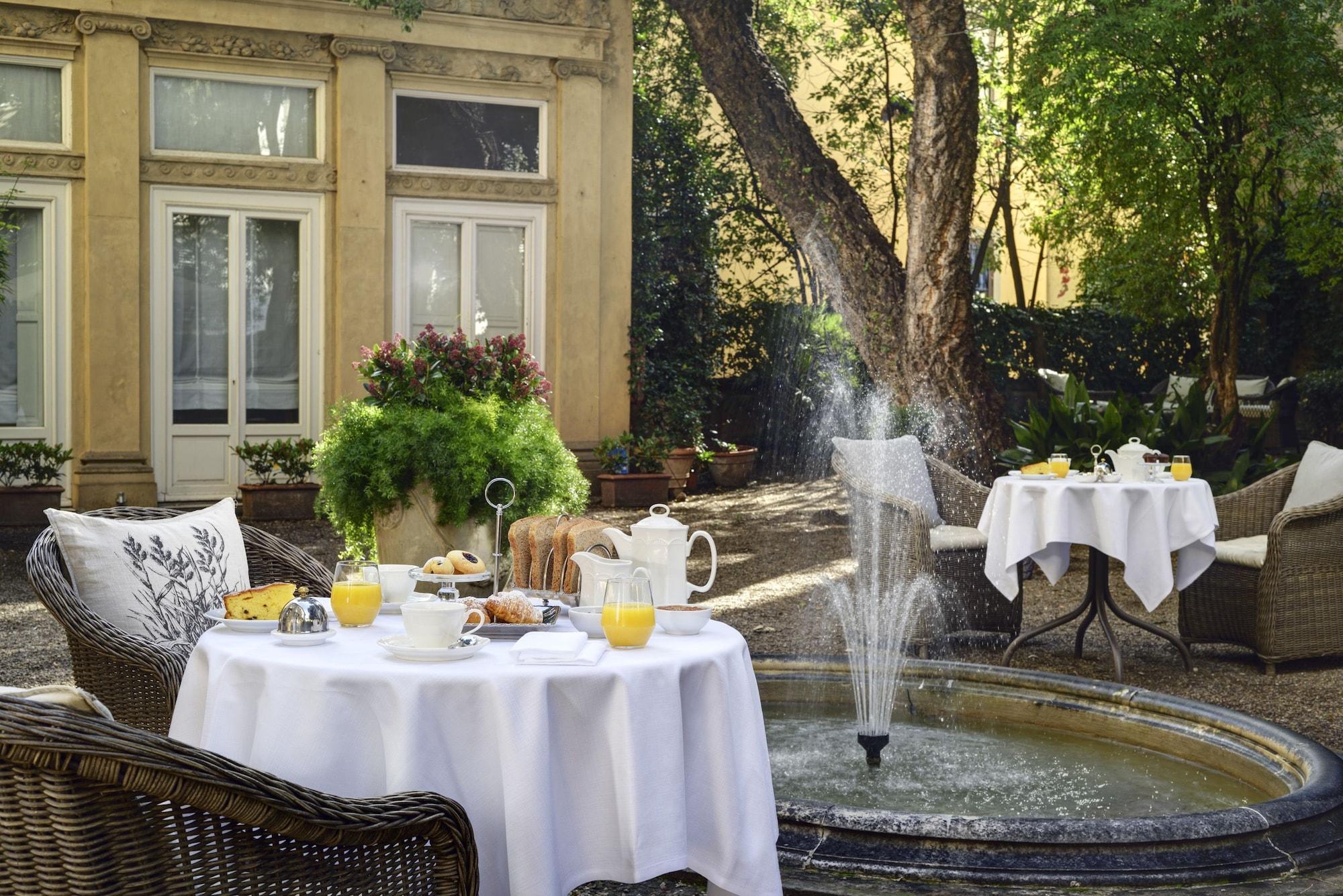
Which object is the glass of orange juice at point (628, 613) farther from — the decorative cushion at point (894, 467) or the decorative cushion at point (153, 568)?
the decorative cushion at point (894, 467)

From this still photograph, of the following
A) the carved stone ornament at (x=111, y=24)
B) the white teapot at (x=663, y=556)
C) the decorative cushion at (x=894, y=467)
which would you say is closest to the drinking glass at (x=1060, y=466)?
the decorative cushion at (x=894, y=467)

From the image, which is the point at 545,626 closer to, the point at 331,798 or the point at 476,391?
the point at 331,798

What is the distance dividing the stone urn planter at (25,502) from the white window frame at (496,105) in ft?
14.2

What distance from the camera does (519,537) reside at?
4879 millimetres

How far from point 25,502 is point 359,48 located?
4984 mm

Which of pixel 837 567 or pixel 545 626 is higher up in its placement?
pixel 545 626

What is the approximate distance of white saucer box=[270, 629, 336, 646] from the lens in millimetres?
2660

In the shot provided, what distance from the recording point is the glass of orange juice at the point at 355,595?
9.41 feet

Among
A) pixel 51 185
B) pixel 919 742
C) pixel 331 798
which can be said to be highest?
pixel 51 185

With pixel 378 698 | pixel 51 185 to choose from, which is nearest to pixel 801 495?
pixel 51 185

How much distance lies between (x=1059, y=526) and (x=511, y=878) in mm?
4156

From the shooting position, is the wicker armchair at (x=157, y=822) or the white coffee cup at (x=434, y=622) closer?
the wicker armchair at (x=157, y=822)

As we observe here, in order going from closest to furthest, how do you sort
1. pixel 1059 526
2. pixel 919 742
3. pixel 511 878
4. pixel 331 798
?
pixel 331 798
pixel 511 878
pixel 919 742
pixel 1059 526

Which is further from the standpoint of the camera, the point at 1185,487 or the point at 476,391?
the point at 476,391
